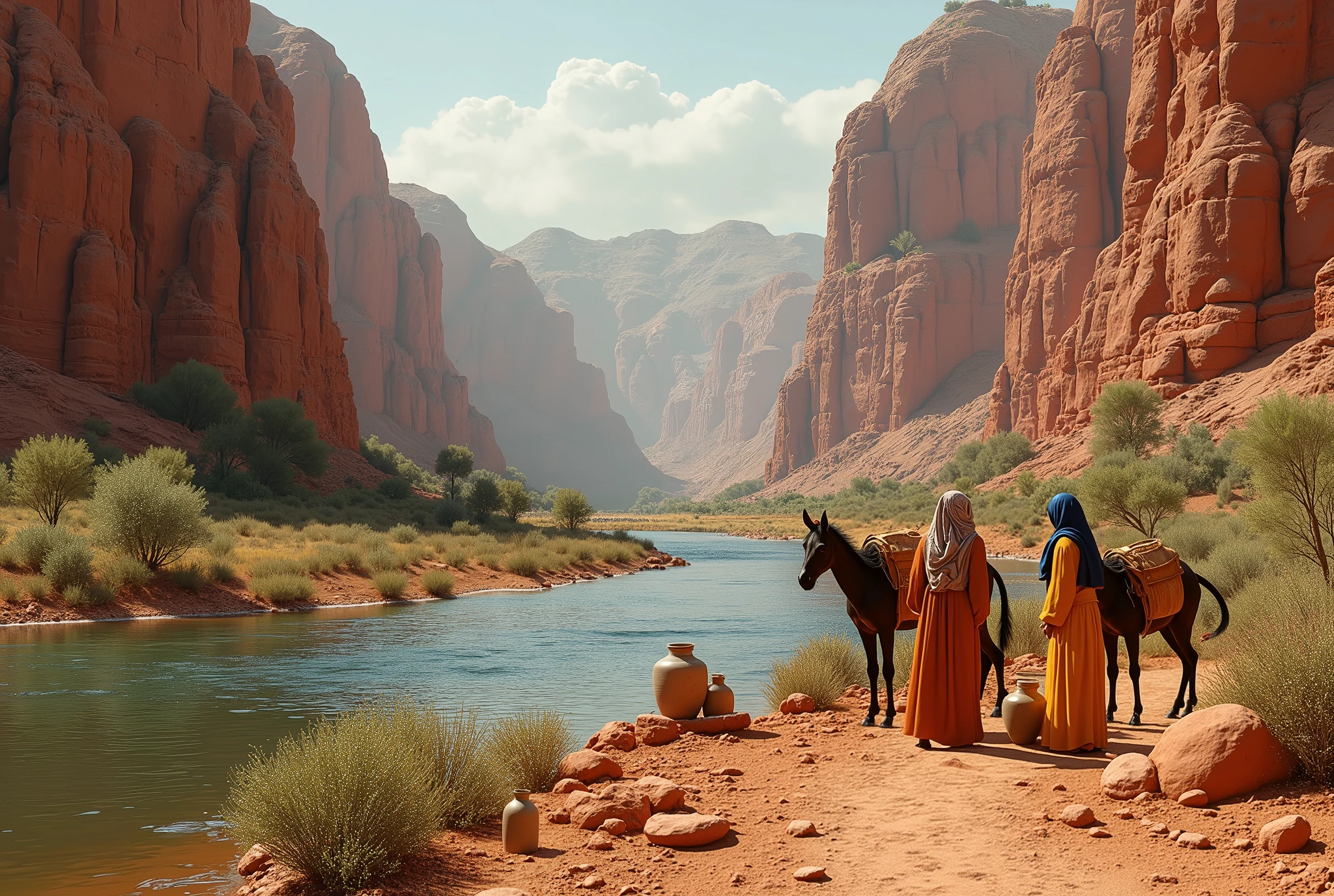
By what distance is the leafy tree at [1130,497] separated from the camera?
26875mm

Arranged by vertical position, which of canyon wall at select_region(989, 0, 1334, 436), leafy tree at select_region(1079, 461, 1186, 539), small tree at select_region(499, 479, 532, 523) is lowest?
leafy tree at select_region(1079, 461, 1186, 539)

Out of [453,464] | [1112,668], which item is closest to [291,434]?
[453,464]

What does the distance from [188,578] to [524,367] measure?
15423cm

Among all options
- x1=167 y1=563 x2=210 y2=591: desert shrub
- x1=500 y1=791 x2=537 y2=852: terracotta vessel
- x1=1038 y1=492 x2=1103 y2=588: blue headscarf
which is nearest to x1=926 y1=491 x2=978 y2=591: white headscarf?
x1=1038 y1=492 x2=1103 y2=588: blue headscarf

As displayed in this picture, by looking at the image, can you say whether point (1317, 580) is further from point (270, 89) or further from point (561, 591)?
point (270, 89)

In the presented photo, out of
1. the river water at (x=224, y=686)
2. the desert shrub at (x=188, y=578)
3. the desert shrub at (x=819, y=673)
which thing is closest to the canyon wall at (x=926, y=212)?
the river water at (x=224, y=686)

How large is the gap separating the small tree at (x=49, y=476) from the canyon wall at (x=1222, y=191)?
147 ft

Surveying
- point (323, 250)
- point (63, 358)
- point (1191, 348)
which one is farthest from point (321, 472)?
point (1191, 348)

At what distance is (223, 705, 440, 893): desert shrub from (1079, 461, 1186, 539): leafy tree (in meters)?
24.5

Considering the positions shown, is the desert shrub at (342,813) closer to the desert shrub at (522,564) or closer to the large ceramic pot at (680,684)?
the large ceramic pot at (680,684)

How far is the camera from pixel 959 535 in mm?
8523

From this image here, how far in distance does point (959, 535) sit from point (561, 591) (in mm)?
24591

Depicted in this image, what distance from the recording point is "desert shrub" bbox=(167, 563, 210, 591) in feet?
77.8

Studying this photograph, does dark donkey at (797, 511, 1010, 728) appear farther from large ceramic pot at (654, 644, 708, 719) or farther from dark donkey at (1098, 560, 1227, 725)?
large ceramic pot at (654, 644, 708, 719)
